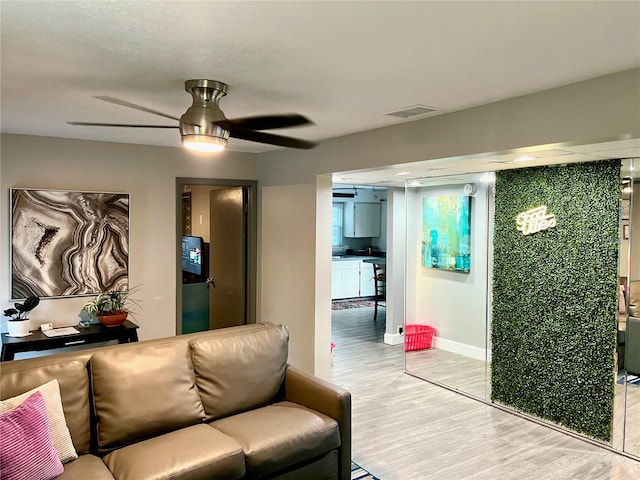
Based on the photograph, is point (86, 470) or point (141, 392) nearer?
point (86, 470)

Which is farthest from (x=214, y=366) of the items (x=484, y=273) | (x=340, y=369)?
(x=484, y=273)

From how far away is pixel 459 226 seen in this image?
5320 millimetres

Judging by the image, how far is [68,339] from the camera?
4020mm

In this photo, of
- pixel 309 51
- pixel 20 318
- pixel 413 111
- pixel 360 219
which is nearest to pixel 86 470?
pixel 309 51

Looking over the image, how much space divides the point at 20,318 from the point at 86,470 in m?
2.28

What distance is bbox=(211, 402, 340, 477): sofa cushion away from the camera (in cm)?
254

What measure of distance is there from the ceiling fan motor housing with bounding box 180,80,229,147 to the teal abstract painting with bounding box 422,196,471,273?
10.6ft

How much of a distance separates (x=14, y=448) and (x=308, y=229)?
125 inches

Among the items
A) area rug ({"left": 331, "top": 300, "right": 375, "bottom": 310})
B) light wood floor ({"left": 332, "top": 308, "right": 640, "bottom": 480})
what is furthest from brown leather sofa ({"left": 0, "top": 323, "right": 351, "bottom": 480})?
area rug ({"left": 331, "top": 300, "right": 375, "bottom": 310})

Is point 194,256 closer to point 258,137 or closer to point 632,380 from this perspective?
point 258,137

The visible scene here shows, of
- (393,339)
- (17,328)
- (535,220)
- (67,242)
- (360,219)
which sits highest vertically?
(360,219)

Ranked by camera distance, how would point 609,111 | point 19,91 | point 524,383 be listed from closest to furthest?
point 609,111 → point 19,91 → point 524,383

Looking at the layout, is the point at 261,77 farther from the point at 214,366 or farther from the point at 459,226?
the point at 459,226

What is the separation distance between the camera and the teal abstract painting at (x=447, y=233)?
5242 millimetres
